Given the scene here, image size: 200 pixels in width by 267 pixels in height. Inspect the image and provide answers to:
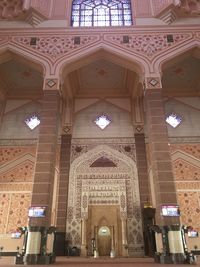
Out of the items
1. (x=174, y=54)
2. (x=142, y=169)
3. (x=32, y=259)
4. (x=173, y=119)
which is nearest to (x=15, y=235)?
(x=32, y=259)

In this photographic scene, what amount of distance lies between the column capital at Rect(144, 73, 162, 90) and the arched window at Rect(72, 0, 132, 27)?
313 cm

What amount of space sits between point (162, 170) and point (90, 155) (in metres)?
4.62

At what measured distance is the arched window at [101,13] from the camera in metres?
10.1

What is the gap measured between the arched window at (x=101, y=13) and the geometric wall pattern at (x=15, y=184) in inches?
222

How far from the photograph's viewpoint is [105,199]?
10289 millimetres

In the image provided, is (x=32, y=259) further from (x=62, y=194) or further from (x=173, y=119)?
(x=173, y=119)

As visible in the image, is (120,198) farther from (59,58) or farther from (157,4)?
(157,4)

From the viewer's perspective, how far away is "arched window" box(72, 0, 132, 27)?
399 inches

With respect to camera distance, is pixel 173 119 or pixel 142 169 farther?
pixel 173 119

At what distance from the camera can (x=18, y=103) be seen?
12.0 m

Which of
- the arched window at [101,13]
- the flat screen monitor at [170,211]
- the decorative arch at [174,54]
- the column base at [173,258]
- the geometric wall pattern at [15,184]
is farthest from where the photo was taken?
the arched window at [101,13]

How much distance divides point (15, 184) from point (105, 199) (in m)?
3.68

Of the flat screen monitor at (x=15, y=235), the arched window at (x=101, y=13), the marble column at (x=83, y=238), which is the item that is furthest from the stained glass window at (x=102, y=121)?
the flat screen monitor at (x=15, y=235)

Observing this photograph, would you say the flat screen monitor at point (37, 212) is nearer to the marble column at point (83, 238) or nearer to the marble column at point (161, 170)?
the marble column at point (161, 170)
